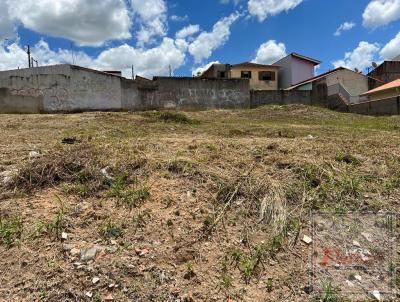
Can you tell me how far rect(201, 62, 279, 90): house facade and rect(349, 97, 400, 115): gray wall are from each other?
11.6 m

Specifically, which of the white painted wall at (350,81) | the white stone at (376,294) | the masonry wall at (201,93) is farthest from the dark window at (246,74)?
the white stone at (376,294)

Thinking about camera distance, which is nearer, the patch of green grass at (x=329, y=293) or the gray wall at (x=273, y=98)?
the patch of green grass at (x=329, y=293)

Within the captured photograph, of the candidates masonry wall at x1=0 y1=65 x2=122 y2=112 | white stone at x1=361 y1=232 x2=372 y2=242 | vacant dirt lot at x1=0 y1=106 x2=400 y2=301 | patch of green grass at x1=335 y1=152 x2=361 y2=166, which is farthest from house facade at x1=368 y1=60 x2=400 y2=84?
white stone at x1=361 y1=232 x2=372 y2=242

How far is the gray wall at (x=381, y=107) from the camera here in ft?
54.8

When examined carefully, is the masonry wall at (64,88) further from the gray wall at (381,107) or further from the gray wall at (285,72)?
the gray wall at (285,72)

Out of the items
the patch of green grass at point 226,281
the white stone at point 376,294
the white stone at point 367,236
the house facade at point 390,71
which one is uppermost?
the house facade at point 390,71

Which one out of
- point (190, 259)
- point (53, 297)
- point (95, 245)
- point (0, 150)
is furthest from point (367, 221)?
point (0, 150)

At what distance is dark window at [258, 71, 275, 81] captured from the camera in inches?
1210

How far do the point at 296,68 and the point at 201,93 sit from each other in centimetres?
1350

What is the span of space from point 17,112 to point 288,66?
70.9 ft

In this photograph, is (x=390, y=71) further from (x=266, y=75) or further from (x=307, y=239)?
(x=307, y=239)

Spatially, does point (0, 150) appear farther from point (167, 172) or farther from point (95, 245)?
point (95, 245)

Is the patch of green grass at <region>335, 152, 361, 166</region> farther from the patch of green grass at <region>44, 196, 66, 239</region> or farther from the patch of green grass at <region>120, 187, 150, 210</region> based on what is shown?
the patch of green grass at <region>44, 196, 66, 239</region>

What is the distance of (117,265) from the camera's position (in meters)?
2.81
